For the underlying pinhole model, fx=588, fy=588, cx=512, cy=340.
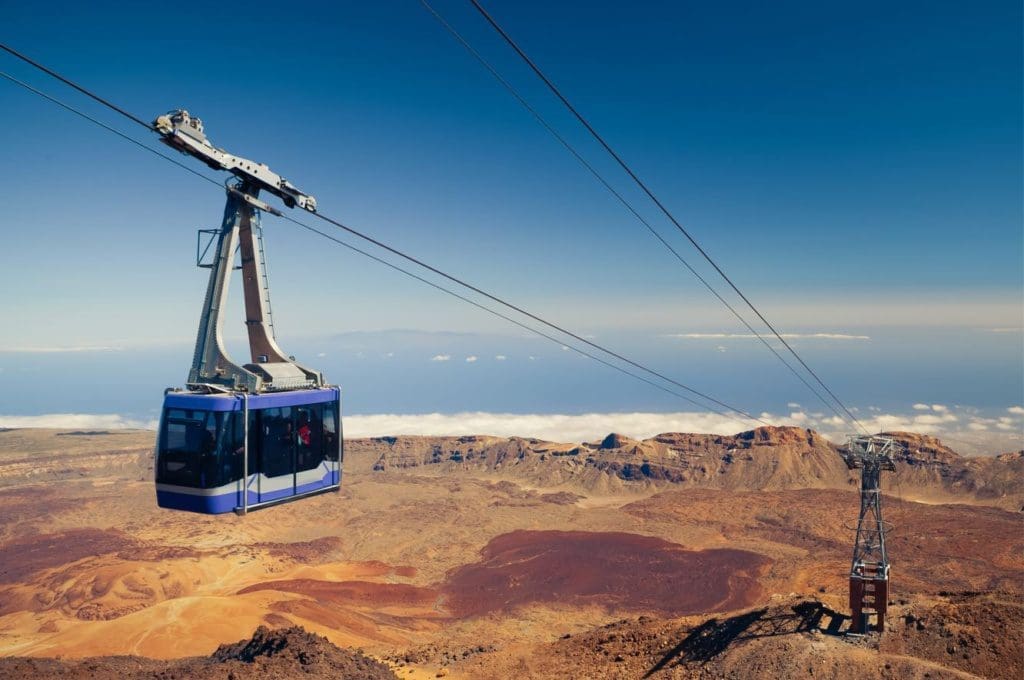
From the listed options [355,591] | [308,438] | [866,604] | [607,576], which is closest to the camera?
[308,438]

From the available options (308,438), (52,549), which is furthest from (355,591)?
(308,438)

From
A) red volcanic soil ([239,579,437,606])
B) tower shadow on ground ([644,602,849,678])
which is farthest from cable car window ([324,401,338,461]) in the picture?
red volcanic soil ([239,579,437,606])

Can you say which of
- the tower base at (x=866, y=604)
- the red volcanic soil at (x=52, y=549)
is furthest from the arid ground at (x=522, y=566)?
the tower base at (x=866, y=604)

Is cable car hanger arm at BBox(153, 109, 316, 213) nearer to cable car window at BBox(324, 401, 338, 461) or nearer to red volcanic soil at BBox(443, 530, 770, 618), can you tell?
cable car window at BBox(324, 401, 338, 461)

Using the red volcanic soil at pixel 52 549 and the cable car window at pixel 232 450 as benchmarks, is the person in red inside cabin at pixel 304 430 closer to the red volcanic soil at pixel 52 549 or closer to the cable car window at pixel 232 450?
the cable car window at pixel 232 450

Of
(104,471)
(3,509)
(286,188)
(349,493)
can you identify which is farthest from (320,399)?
(104,471)

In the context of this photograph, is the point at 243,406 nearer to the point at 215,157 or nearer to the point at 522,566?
the point at 215,157
